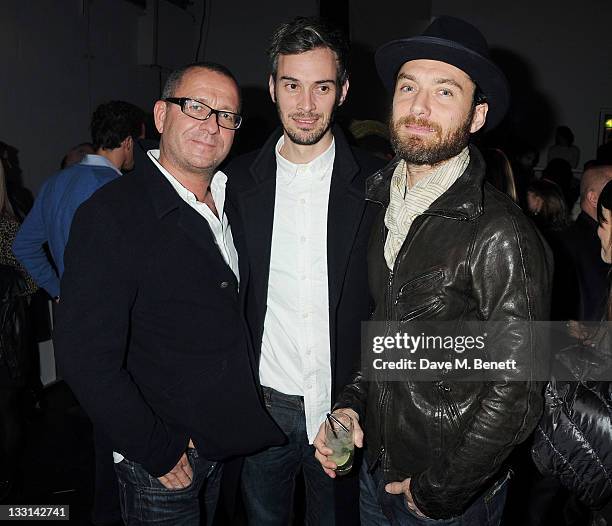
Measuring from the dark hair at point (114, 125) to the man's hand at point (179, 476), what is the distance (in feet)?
7.78

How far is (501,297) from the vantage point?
4.53 feet

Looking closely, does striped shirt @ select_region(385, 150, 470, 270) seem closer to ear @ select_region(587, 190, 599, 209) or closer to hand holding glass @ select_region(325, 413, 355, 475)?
hand holding glass @ select_region(325, 413, 355, 475)

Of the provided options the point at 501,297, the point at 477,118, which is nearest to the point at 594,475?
the point at 501,297

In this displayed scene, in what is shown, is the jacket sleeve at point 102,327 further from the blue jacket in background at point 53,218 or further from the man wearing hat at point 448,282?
the blue jacket in background at point 53,218

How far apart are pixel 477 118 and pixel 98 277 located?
109cm

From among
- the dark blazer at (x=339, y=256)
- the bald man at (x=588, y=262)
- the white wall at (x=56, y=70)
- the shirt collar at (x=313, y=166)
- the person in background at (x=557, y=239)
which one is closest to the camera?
the dark blazer at (x=339, y=256)

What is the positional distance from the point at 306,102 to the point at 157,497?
135 centimetres

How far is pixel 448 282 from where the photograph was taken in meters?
1.46

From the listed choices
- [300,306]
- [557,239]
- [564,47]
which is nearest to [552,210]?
[557,239]

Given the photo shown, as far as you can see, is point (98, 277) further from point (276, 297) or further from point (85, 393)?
point (276, 297)

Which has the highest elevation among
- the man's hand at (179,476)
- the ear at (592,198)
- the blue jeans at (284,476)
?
the ear at (592,198)

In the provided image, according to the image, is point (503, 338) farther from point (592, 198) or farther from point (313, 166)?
point (592, 198)

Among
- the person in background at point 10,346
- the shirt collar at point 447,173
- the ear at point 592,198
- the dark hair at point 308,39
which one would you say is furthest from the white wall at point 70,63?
the ear at point 592,198

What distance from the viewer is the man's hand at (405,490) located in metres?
1.53
